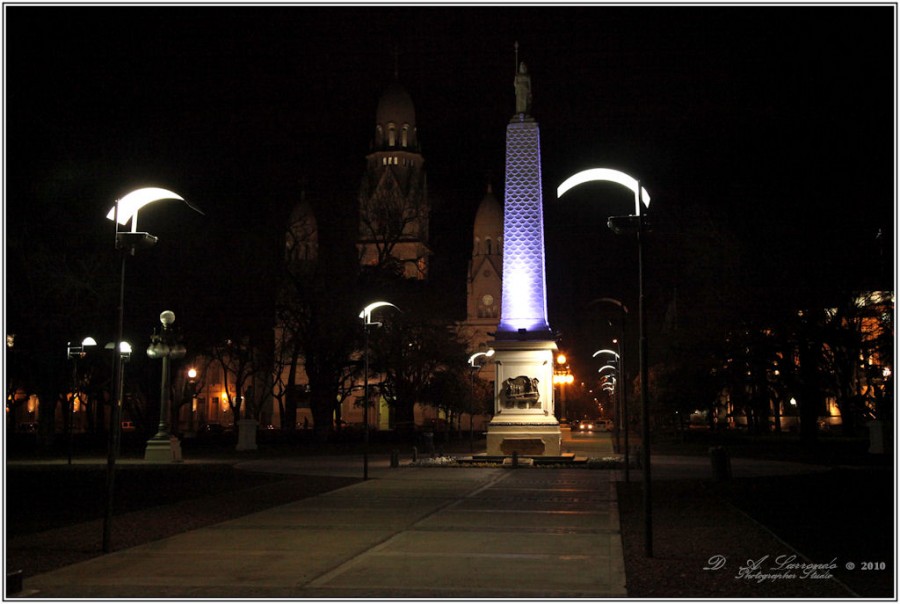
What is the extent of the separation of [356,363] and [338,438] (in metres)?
9.37

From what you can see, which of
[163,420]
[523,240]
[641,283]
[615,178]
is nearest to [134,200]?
[615,178]

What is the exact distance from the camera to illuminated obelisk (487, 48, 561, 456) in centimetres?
3656

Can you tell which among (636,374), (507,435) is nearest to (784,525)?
(507,435)

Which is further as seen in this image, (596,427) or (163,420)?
(596,427)

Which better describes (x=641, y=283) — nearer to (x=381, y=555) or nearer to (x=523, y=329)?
(x=381, y=555)

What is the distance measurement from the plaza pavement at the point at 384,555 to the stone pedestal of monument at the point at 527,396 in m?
14.2

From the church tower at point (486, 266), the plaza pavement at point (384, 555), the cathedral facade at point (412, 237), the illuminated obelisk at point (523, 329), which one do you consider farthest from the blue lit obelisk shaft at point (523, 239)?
the church tower at point (486, 266)


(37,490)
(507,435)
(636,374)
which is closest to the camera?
(37,490)

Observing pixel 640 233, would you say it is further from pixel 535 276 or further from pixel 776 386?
pixel 776 386

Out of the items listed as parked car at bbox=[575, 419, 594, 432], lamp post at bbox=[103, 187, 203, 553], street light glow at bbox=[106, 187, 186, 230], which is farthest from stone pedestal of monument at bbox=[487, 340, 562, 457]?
parked car at bbox=[575, 419, 594, 432]

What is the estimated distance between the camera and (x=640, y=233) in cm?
1376

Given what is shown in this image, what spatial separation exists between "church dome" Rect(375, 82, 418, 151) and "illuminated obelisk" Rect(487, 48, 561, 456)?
74774 millimetres

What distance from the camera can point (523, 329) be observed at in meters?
37.0

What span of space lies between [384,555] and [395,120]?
4051 inches
